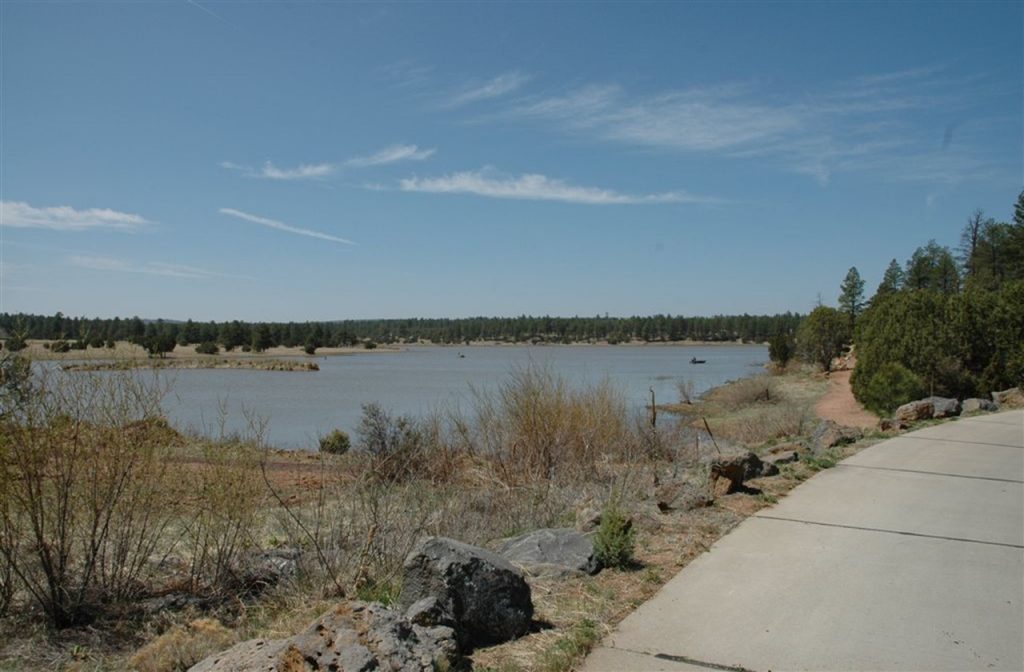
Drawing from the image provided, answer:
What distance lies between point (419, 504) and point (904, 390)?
2623 centimetres

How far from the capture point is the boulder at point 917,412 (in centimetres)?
1677

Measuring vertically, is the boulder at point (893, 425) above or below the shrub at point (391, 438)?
below

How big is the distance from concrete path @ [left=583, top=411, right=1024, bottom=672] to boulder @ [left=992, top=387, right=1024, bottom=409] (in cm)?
1293

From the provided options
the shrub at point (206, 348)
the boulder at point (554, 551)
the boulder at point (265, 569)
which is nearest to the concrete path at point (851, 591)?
the boulder at point (554, 551)

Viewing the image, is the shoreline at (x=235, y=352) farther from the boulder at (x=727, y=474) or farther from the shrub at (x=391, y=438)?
→ the boulder at (x=727, y=474)

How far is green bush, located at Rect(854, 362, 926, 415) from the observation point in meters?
28.6

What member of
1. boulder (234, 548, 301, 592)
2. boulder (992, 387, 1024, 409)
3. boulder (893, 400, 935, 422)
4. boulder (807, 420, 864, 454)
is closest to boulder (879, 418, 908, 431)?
boulder (893, 400, 935, 422)

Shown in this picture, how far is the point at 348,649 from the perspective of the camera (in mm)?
3686

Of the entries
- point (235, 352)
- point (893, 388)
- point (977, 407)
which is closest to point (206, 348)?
point (235, 352)

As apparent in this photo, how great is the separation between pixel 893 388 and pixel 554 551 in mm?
26533

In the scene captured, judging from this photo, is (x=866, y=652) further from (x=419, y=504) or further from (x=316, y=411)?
(x=316, y=411)

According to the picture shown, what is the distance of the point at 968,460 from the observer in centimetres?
1125

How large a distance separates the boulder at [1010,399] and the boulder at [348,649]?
20.5 meters

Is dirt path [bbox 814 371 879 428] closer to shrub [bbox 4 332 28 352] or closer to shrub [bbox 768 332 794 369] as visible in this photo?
shrub [bbox 768 332 794 369]
